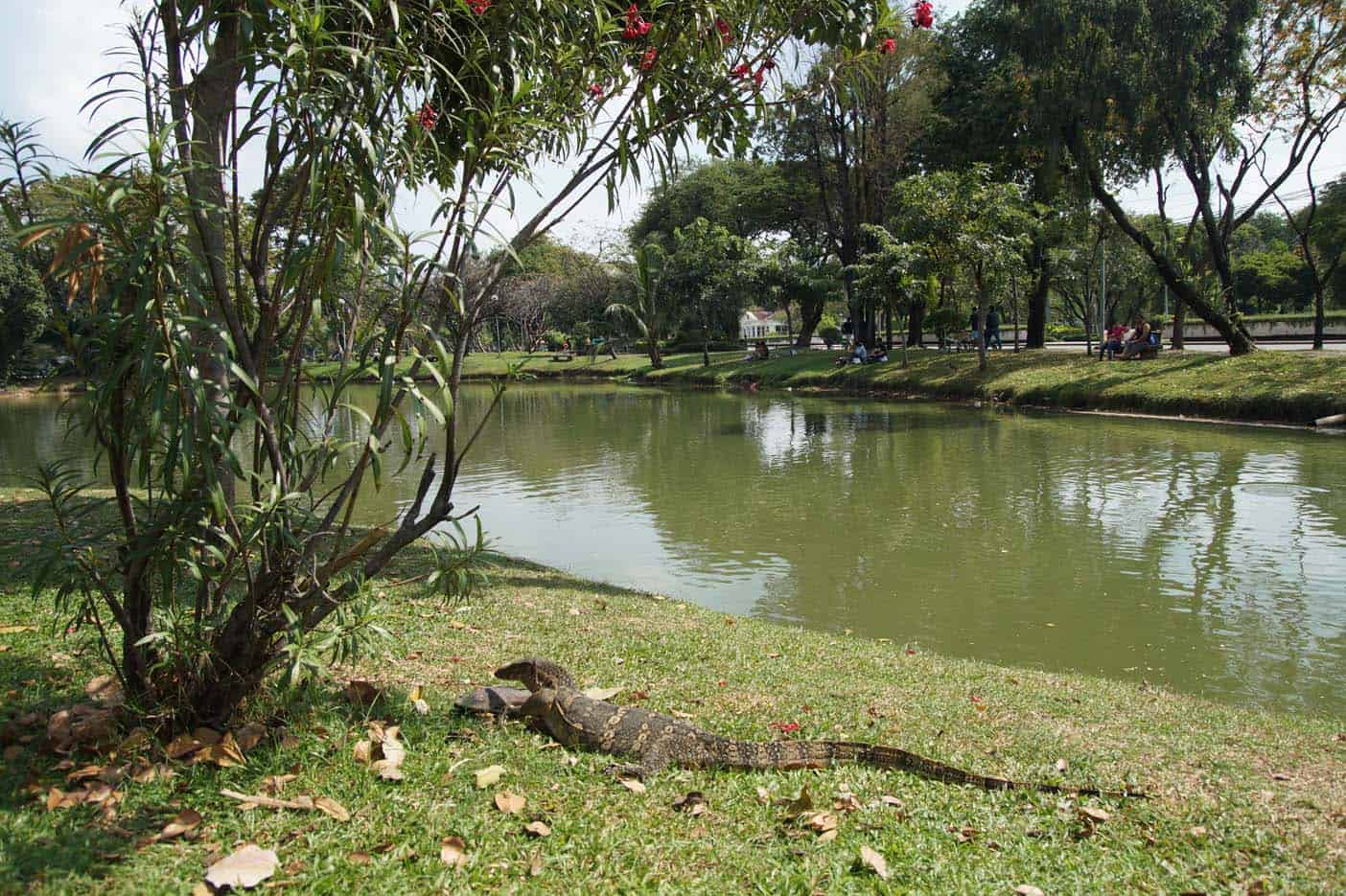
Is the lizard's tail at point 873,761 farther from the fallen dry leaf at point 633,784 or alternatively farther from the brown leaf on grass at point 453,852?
the brown leaf on grass at point 453,852

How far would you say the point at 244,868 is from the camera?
2.69m

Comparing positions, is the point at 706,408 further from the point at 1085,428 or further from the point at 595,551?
the point at 595,551

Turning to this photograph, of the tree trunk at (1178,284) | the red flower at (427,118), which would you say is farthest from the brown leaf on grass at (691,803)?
the tree trunk at (1178,284)

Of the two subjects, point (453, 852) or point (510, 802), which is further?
point (510, 802)

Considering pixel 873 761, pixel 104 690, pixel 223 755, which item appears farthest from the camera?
pixel 873 761

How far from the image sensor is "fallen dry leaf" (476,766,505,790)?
11.1 ft

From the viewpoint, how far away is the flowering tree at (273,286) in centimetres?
284

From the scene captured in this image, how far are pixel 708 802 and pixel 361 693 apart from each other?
159 cm

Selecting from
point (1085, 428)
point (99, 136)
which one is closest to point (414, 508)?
point (99, 136)

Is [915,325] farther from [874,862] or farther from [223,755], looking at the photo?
[223,755]

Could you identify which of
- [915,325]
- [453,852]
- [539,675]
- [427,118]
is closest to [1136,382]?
[915,325]

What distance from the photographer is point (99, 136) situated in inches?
113

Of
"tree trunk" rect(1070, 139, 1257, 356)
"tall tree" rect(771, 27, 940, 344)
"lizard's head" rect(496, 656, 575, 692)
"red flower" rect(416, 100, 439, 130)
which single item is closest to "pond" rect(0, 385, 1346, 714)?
"red flower" rect(416, 100, 439, 130)

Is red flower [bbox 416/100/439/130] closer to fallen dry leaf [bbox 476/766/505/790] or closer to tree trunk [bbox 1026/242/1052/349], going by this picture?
fallen dry leaf [bbox 476/766/505/790]
